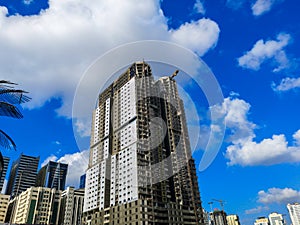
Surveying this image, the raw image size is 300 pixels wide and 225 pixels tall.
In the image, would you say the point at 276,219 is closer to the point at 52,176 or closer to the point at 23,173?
the point at 52,176

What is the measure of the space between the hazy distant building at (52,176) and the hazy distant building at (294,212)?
144149 mm

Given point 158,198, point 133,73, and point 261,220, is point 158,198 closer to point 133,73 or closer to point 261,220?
point 133,73

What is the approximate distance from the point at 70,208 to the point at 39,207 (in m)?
10.9

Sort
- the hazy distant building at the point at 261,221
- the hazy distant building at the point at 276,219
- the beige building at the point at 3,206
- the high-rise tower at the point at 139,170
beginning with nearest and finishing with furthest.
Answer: the high-rise tower at the point at 139,170 < the beige building at the point at 3,206 < the hazy distant building at the point at 261,221 < the hazy distant building at the point at 276,219

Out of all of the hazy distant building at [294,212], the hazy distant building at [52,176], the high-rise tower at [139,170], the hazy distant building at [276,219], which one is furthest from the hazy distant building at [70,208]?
the hazy distant building at [294,212]

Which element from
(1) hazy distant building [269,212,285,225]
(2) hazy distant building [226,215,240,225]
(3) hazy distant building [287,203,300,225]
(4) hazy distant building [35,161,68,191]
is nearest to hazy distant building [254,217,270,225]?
(1) hazy distant building [269,212,285,225]

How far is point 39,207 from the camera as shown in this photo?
277 feet

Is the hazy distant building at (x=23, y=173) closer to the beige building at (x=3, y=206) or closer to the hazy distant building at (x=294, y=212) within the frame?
the beige building at (x=3, y=206)

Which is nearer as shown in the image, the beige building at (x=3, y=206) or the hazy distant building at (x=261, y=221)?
the beige building at (x=3, y=206)

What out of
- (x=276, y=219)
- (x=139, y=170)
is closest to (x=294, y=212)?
(x=276, y=219)

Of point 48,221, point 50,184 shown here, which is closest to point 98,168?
A: point 48,221

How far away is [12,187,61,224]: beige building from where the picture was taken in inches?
3263

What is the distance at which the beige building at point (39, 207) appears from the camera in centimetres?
8289

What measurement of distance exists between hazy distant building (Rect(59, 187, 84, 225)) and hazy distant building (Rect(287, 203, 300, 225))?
454 feet
